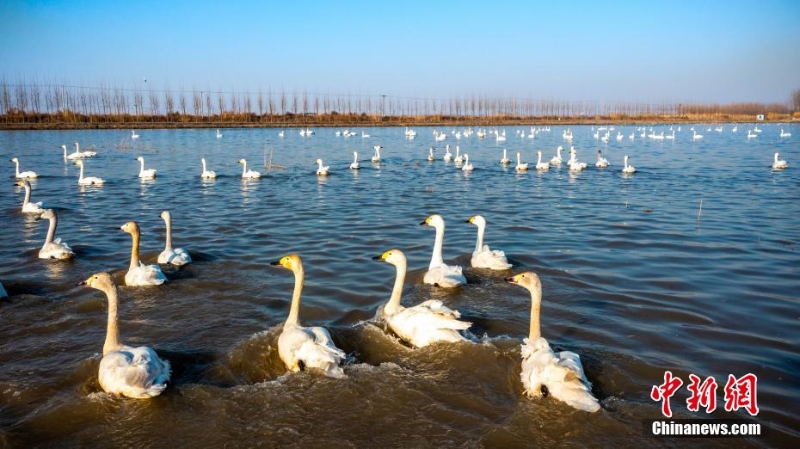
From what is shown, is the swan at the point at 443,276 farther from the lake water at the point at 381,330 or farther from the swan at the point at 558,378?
the swan at the point at 558,378

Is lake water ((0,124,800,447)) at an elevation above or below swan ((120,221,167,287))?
below

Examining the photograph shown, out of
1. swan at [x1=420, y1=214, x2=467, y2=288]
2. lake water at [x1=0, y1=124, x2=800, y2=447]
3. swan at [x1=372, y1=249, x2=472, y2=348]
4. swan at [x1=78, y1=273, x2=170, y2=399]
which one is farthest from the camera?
swan at [x1=420, y1=214, x2=467, y2=288]

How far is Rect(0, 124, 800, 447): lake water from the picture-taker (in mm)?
5273

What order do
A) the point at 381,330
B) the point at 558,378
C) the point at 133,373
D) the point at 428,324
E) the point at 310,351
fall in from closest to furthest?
the point at 558,378
the point at 133,373
the point at 310,351
the point at 428,324
the point at 381,330

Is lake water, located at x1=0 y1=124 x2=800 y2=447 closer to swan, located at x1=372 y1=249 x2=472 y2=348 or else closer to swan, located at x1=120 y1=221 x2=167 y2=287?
swan, located at x1=372 y1=249 x2=472 y2=348

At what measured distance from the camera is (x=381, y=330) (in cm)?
751

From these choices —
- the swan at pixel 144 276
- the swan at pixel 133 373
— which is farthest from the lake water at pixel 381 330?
the swan at pixel 144 276

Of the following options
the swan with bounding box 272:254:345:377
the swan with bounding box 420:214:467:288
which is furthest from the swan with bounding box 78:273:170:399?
the swan with bounding box 420:214:467:288

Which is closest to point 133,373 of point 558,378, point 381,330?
point 381,330

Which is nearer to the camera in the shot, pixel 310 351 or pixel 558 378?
pixel 558 378

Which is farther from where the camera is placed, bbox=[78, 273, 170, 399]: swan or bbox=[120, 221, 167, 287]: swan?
bbox=[120, 221, 167, 287]: swan

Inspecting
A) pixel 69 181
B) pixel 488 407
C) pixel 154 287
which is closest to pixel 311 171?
pixel 69 181

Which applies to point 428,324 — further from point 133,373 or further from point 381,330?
point 133,373

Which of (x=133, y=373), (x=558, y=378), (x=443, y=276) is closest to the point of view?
(x=558, y=378)
